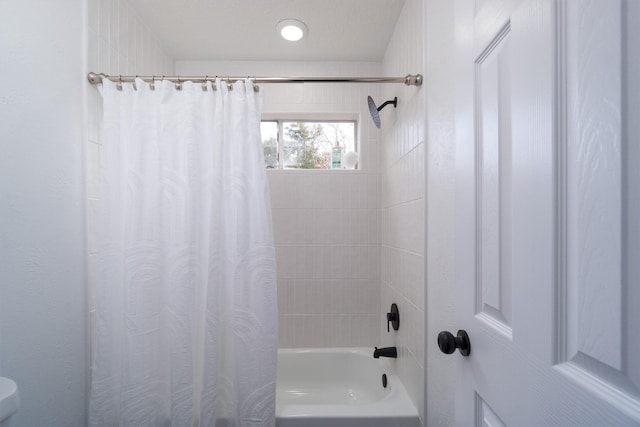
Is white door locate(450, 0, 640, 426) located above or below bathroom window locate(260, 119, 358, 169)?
below

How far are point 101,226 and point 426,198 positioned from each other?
4.20ft

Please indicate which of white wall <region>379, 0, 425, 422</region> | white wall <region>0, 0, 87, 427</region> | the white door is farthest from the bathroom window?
the white door

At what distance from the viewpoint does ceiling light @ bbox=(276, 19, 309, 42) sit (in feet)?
5.18

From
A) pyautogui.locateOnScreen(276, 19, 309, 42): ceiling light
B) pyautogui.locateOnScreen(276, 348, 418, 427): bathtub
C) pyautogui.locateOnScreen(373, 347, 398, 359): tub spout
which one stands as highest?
pyautogui.locateOnScreen(276, 19, 309, 42): ceiling light

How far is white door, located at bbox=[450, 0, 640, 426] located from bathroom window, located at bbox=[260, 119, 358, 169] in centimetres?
152

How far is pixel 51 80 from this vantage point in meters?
1.01

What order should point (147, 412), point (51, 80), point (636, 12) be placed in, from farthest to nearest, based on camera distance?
point (147, 412), point (51, 80), point (636, 12)

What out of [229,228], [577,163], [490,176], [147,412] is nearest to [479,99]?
[490,176]

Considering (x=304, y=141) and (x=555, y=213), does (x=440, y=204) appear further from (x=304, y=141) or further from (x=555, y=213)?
(x=304, y=141)

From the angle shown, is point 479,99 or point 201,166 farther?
point 201,166

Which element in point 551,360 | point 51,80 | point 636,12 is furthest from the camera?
point 51,80

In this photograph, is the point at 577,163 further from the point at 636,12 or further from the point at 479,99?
the point at 479,99

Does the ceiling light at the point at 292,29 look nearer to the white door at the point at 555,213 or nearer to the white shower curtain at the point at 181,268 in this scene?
the white shower curtain at the point at 181,268

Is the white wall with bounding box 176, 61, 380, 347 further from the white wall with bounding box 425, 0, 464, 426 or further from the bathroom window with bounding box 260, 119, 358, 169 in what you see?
the white wall with bounding box 425, 0, 464, 426
